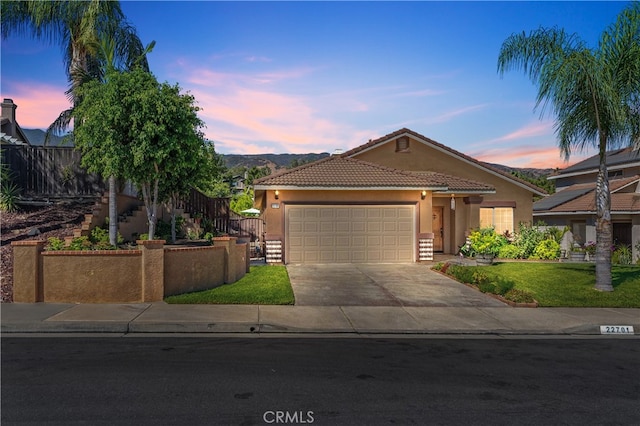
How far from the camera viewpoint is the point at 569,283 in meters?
13.4

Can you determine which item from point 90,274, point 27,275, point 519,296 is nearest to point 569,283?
point 519,296

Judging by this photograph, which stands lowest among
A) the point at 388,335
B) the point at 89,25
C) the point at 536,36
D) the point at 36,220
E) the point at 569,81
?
the point at 388,335

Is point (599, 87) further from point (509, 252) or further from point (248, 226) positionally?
point (248, 226)

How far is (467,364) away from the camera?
664 centimetres

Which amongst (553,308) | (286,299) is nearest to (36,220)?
(286,299)

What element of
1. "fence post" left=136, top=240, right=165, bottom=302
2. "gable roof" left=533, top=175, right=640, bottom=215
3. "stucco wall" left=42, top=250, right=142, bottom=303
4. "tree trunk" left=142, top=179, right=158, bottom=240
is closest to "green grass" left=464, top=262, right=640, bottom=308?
"gable roof" left=533, top=175, right=640, bottom=215

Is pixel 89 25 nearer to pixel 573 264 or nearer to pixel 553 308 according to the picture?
pixel 553 308

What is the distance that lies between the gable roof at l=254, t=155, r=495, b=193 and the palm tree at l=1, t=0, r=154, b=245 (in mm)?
6295

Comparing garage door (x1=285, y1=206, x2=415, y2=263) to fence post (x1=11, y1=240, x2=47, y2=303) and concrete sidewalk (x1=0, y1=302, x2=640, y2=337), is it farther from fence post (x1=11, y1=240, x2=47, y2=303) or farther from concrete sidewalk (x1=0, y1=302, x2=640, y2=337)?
fence post (x1=11, y1=240, x2=47, y2=303)

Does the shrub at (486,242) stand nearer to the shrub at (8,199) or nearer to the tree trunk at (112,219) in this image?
the tree trunk at (112,219)

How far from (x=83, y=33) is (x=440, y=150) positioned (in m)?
16.4

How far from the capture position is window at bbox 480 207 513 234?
70.9 feet

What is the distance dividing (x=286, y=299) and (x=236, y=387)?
17.5ft

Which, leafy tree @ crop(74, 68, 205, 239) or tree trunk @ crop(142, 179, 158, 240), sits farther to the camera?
tree trunk @ crop(142, 179, 158, 240)
